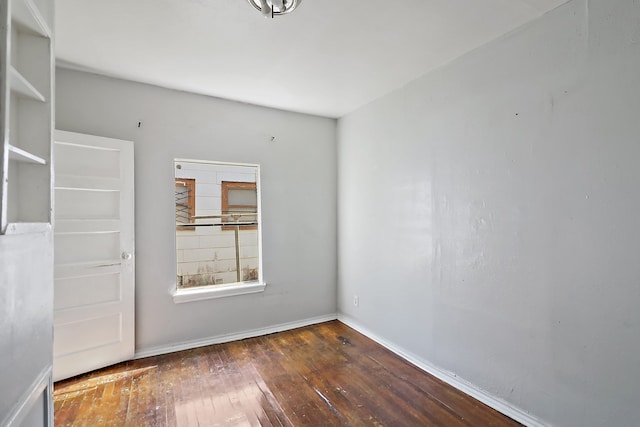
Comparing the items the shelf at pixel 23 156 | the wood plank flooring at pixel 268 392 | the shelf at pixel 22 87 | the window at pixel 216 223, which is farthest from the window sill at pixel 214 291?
the shelf at pixel 22 87

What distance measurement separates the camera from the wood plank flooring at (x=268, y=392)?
6.25 ft

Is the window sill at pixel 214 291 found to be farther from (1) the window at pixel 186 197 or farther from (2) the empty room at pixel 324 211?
(1) the window at pixel 186 197

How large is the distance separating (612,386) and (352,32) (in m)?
2.47

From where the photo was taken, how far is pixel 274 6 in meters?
1.63

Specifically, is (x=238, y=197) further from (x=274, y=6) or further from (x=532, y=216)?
(x=532, y=216)

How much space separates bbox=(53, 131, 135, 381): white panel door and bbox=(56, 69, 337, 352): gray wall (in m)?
0.15

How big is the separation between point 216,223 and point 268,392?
7.18 feet

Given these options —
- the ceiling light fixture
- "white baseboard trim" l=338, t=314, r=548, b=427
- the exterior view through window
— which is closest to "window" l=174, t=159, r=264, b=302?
the exterior view through window

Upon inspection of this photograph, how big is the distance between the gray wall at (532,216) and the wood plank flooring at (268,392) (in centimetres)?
32

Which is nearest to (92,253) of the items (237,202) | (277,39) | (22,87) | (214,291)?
(214,291)

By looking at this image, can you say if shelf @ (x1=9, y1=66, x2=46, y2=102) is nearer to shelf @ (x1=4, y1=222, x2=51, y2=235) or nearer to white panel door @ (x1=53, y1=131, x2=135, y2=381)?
shelf @ (x1=4, y1=222, x2=51, y2=235)

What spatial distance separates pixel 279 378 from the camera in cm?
238

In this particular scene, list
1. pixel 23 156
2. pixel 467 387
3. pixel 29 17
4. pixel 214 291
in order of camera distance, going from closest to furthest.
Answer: pixel 23 156
pixel 29 17
pixel 467 387
pixel 214 291

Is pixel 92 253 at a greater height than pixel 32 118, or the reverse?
pixel 32 118
